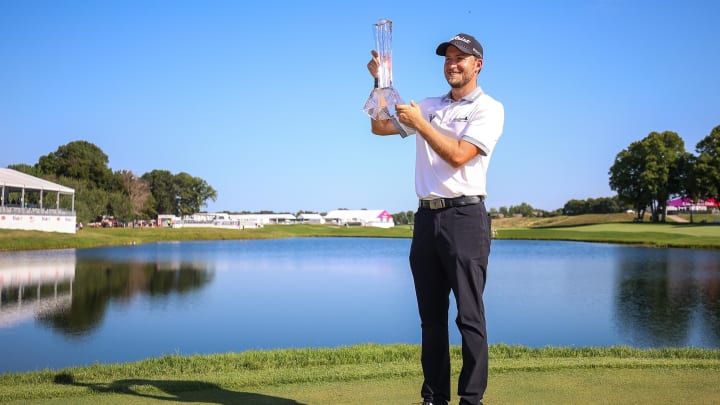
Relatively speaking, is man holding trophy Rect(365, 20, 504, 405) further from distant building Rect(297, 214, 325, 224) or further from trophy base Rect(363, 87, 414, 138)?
distant building Rect(297, 214, 325, 224)

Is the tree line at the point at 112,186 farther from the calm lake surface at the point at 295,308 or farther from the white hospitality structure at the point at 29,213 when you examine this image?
the calm lake surface at the point at 295,308

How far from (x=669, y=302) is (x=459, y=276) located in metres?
17.1

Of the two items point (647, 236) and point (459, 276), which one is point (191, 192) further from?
point (459, 276)

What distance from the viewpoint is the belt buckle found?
3763 millimetres

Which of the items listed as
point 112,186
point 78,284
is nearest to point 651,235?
point 78,284

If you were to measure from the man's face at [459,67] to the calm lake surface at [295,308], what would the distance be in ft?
29.8

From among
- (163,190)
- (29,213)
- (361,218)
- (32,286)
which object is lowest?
(32,286)

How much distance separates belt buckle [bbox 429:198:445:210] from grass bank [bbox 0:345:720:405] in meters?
1.59

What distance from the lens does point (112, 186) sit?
3511 inches

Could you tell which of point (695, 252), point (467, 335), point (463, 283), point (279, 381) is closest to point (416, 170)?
point (463, 283)

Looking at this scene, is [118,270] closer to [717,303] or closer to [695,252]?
[717,303]

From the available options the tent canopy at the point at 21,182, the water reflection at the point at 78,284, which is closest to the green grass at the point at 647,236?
the water reflection at the point at 78,284

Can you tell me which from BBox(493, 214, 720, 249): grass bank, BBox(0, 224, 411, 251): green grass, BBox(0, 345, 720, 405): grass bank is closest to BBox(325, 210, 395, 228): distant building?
BBox(0, 224, 411, 251): green grass

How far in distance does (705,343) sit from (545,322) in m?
3.92
